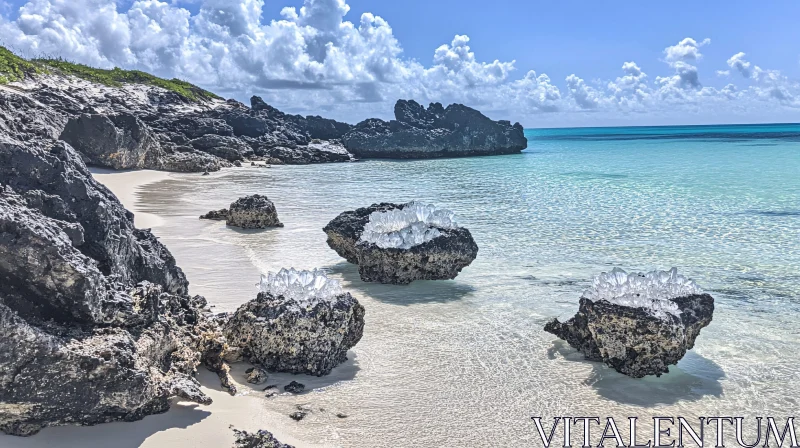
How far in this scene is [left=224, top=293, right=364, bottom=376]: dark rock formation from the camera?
4.72 meters

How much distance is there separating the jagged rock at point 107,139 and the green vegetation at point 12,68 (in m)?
8.96

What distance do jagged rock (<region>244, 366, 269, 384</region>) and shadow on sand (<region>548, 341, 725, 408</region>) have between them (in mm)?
2398

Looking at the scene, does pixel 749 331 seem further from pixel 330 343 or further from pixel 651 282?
pixel 330 343

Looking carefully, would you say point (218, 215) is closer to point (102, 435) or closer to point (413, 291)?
point (413, 291)

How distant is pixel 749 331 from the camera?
6.09 meters

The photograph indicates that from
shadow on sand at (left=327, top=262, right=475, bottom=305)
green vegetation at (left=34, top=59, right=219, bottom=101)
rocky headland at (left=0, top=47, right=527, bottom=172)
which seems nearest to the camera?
shadow on sand at (left=327, top=262, right=475, bottom=305)

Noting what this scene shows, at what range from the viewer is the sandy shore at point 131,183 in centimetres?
1240

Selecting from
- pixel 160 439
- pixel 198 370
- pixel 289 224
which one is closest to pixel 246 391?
pixel 198 370

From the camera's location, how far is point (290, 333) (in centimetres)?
471

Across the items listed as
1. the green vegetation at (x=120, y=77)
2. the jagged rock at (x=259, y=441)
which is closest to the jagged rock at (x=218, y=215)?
the jagged rock at (x=259, y=441)

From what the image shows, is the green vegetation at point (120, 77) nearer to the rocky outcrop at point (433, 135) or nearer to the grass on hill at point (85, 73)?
the grass on hill at point (85, 73)

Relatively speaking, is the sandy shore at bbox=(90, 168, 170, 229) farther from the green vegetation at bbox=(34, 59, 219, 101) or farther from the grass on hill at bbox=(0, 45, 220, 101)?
the green vegetation at bbox=(34, 59, 219, 101)

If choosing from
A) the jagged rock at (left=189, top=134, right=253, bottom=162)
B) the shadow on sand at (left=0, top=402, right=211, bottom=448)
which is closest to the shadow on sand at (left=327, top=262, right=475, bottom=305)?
the shadow on sand at (left=0, top=402, right=211, bottom=448)

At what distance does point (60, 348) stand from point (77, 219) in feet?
3.60
